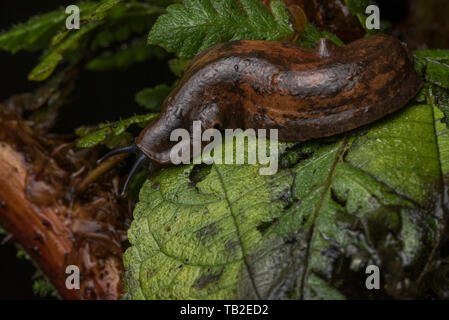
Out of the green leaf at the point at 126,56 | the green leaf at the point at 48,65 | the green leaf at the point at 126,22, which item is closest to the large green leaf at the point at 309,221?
the green leaf at the point at 48,65

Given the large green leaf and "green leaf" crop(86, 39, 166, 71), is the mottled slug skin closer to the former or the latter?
the large green leaf

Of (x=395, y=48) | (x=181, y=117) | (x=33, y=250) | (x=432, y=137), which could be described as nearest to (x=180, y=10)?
(x=181, y=117)

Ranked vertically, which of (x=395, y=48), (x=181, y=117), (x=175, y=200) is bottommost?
(x=175, y=200)

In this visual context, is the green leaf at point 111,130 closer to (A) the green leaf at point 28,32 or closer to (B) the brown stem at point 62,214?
(B) the brown stem at point 62,214

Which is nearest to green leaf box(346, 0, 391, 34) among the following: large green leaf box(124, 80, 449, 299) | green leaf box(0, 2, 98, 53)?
large green leaf box(124, 80, 449, 299)

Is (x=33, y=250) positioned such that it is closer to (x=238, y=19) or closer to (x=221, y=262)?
(x=221, y=262)

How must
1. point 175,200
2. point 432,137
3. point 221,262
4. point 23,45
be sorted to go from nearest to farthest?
point 221,262, point 432,137, point 175,200, point 23,45

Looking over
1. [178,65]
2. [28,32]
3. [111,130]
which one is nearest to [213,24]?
[178,65]

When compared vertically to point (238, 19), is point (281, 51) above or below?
below
